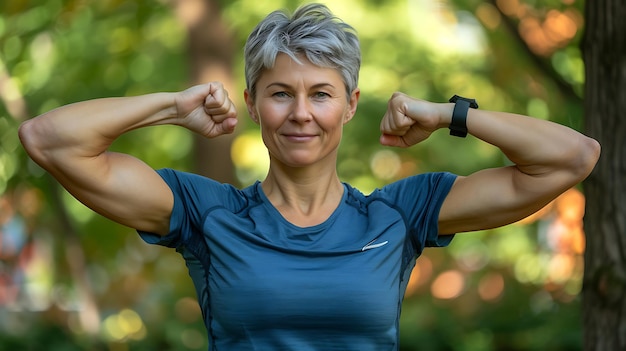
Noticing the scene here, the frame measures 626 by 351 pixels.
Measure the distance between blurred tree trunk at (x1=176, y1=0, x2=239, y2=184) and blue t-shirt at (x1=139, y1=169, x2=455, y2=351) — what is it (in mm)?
4680

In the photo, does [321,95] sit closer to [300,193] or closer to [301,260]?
[300,193]

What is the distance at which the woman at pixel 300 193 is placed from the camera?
2.87 metres

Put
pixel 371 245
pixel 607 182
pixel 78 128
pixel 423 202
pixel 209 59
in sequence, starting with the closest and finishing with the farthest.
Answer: pixel 78 128
pixel 371 245
pixel 423 202
pixel 607 182
pixel 209 59

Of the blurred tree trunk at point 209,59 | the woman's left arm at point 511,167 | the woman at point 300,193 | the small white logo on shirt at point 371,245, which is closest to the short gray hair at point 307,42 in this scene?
the woman at point 300,193

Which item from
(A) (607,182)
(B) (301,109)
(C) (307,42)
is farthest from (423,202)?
(A) (607,182)

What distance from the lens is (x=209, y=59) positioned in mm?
7895

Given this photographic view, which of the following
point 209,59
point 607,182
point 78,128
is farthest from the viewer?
point 209,59

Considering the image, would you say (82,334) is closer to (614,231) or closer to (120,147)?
(120,147)

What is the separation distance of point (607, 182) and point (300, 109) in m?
1.71

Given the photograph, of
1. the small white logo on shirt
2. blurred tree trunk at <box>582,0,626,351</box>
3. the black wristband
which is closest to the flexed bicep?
the small white logo on shirt

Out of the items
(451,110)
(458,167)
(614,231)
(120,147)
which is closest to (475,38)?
(458,167)

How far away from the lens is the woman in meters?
2.87

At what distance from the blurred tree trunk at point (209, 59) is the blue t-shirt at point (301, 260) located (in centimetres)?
468

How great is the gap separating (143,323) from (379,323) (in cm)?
649
